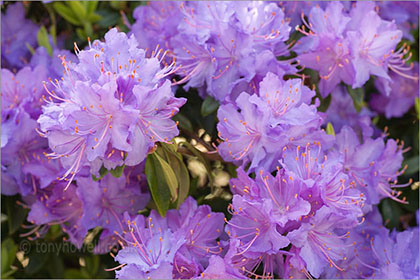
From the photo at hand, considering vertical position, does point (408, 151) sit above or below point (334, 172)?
below

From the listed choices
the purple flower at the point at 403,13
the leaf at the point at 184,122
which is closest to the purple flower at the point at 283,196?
the leaf at the point at 184,122

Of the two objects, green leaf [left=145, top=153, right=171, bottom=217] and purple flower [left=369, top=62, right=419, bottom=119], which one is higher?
green leaf [left=145, top=153, right=171, bottom=217]

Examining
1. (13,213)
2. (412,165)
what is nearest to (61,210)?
(13,213)

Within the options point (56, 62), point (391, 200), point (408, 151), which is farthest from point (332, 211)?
point (56, 62)

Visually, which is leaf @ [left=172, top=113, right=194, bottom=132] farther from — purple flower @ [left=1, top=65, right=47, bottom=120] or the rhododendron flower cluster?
purple flower @ [left=1, top=65, right=47, bottom=120]

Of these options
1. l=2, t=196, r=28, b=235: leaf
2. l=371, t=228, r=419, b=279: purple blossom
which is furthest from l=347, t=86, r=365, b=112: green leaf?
l=2, t=196, r=28, b=235: leaf

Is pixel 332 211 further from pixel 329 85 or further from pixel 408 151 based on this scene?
pixel 408 151
